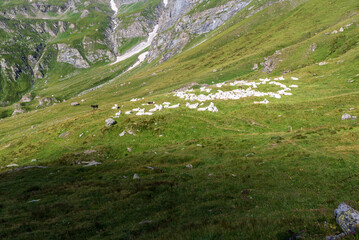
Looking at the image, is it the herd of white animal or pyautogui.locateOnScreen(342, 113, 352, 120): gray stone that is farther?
the herd of white animal

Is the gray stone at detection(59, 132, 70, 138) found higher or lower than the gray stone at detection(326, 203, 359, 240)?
higher

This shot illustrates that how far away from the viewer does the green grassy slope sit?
540 inches

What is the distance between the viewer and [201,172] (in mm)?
27156

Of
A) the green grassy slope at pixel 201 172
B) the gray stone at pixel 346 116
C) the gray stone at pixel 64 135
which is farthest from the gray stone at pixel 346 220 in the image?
the gray stone at pixel 64 135

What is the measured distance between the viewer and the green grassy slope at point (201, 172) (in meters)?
13.7

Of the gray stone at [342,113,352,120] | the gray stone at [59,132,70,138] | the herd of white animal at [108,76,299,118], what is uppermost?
the gray stone at [59,132,70,138]

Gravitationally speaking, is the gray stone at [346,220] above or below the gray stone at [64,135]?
below

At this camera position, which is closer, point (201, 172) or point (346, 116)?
point (201, 172)

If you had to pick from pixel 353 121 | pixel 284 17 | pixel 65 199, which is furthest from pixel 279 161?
pixel 284 17

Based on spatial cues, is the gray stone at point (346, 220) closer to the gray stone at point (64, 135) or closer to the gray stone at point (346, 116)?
the gray stone at point (346, 116)

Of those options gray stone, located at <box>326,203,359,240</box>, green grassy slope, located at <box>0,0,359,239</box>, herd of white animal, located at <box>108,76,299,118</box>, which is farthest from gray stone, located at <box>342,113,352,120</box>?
gray stone, located at <box>326,203,359,240</box>

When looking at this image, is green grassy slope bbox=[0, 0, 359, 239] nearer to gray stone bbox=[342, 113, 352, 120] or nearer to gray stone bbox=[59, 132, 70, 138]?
gray stone bbox=[59, 132, 70, 138]

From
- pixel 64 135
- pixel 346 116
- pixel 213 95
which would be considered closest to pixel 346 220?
pixel 346 116

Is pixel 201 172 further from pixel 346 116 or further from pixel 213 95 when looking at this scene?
pixel 213 95
